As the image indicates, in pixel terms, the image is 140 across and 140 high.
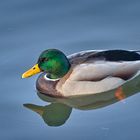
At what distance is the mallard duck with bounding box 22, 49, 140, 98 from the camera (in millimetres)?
10062

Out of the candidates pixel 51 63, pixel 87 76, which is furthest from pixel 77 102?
pixel 51 63

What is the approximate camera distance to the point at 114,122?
362 inches

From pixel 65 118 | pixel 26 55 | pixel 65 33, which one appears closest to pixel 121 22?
pixel 65 33

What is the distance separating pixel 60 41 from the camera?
1102 cm

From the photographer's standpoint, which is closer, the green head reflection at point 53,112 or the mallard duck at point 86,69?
the green head reflection at point 53,112

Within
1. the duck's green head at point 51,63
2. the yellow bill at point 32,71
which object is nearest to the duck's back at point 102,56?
the duck's green head at point 51,63

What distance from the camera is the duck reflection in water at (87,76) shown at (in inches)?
395

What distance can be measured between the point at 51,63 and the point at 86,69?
1.63 ft

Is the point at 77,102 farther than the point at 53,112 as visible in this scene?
Yes

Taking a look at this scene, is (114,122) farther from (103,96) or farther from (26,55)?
(26,55)

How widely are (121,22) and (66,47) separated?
40.0 inches

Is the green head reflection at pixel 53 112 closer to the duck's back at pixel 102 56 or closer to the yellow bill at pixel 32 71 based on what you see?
the yellow bill at pixel 32 71

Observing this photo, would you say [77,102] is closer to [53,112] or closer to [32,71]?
[53,112]

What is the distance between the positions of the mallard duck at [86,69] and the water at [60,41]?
14.4 inches
